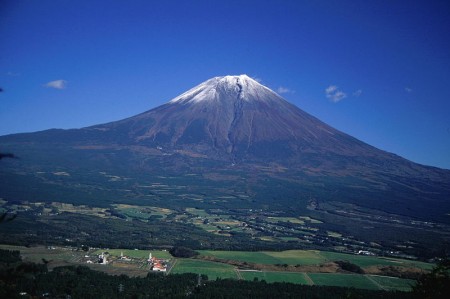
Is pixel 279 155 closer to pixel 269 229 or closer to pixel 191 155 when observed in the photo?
pixel 191 155

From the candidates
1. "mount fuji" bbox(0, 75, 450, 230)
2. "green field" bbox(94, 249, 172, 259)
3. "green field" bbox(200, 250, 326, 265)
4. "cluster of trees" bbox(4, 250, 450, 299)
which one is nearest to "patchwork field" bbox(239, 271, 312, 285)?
"cluster of trees" bbox(4, 250, 450, 299)

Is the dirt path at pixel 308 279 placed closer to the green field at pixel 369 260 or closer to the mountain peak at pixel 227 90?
the green field at pixel 369 260

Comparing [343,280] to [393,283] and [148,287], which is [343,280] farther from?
[148,287]


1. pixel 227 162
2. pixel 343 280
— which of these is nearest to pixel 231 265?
pixel 343 280

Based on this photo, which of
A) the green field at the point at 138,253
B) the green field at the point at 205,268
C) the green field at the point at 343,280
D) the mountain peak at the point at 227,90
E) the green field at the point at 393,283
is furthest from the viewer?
the mountain peak at the point at 227,90

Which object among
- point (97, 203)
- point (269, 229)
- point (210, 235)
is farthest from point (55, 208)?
point (269, 229)

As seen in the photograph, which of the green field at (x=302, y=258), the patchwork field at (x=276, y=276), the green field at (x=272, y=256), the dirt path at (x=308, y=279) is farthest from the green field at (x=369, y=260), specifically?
Answer: the patchwork field at (x=276, y=276)

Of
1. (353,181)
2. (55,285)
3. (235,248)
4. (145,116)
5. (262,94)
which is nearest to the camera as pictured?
(55,285)
